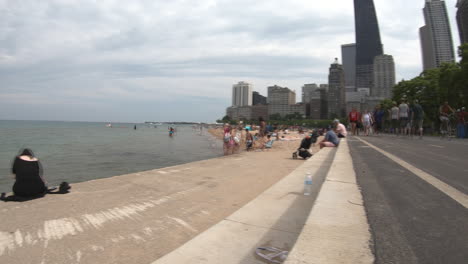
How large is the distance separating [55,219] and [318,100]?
183146 mm

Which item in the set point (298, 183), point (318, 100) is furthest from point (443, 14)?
point (298, 183)

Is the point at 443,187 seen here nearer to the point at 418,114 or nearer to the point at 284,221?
the point at 284,221

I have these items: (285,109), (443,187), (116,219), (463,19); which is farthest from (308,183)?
(285,109)

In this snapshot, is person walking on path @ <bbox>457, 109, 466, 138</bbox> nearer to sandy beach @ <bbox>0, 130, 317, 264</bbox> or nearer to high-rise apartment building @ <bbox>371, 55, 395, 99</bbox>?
sandy beach @ <bbox>0, 130, 317, 264</bbox>

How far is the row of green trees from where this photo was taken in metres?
22.2

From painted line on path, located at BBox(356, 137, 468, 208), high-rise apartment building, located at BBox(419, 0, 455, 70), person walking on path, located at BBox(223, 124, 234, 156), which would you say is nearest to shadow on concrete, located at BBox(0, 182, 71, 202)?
painted line on path, located at BBox(356, 137, 468, 208)

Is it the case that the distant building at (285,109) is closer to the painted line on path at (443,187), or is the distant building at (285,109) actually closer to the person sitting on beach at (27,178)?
the painted line on path at (443,187)

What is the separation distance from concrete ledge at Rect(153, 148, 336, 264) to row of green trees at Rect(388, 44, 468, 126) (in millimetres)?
27678

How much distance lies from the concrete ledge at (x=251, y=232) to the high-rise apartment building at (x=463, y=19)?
109883 millimetres

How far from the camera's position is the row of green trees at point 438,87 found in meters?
22.2

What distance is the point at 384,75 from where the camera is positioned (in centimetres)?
19288

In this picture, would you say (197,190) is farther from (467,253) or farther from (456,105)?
(456,105)

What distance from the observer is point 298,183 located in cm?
439

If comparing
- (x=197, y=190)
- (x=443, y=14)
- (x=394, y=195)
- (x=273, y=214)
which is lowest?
(x=197, y=190)
